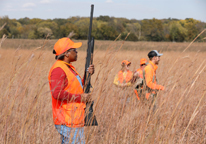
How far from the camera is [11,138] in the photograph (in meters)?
1.64

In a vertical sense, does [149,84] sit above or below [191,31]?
below

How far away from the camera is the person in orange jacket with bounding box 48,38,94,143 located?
65.6 inches

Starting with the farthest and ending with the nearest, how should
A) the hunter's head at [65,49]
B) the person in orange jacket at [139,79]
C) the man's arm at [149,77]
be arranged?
the person in orange jacket at [139,79] < the man's arm at [149,77] < the hunter's head at [65,49]

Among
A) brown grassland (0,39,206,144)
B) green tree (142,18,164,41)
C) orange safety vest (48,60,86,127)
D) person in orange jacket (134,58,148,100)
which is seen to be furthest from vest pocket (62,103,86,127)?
green tree (142,18,164,41)

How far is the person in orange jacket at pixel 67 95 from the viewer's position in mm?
1666

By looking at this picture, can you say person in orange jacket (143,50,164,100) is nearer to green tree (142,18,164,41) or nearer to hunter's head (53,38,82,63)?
hunter's head (53,38,82,63)

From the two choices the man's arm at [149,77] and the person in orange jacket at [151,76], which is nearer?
the person in orange jacket at [151,76]

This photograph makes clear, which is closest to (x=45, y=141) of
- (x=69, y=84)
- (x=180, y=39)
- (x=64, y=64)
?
(x=69, y=84)

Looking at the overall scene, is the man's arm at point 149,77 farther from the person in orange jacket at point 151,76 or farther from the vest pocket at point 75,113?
the vest pocket at point 75,113

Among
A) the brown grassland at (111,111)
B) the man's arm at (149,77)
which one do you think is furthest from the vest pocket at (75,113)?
the man's arm at (149,77)

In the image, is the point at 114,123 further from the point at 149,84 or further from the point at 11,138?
the point at 11,138

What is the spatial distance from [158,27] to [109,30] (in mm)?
24512

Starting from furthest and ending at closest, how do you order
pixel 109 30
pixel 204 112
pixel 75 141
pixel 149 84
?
pixel 109 30 < pixel 149 84 < pixel 204 112 < pixel 75 141

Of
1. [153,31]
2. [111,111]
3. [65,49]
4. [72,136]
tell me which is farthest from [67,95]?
[153,31]
